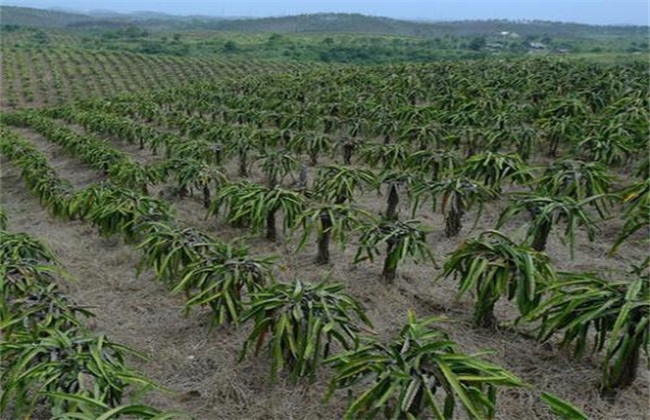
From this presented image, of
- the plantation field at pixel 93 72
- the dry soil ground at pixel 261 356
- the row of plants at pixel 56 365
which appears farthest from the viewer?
the plantation field at pixel 93 72

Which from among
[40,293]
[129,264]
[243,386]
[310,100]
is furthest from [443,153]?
[310,100]

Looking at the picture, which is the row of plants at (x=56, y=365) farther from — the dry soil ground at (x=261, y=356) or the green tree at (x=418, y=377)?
the green tree at (x=418, y=377)

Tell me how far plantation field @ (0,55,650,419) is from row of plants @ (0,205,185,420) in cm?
4

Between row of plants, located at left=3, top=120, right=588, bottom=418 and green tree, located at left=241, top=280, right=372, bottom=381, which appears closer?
row of plants, located at left=3, top=120, right=588, bottom=418

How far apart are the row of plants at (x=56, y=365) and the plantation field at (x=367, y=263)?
4 centimetres

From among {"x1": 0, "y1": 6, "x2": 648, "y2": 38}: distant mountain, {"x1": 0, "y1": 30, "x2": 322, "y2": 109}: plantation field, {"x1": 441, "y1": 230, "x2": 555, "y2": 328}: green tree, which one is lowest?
{"x1": 0, "y1": 30, "x2": 322, "y2": 109}: plantation field

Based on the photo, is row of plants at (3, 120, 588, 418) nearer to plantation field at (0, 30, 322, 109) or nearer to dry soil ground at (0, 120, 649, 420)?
dry soil ground at (0, 120, 649, 420)

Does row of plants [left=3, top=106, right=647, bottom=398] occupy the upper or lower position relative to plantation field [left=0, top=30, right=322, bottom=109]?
upper

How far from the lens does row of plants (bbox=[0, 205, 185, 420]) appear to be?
10.8ft

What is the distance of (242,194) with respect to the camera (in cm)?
736

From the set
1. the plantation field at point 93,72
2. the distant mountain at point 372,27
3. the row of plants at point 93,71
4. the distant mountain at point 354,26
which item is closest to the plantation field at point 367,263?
the plantation field at point 93,72

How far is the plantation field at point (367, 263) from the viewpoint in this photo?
391 centimetres

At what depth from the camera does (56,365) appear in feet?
11.7

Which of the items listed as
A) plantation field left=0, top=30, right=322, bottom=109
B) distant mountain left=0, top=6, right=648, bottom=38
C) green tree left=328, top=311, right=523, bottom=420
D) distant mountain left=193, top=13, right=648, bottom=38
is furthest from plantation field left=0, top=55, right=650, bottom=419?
distant mountain left=193, top=13, right=648, bottom=38
